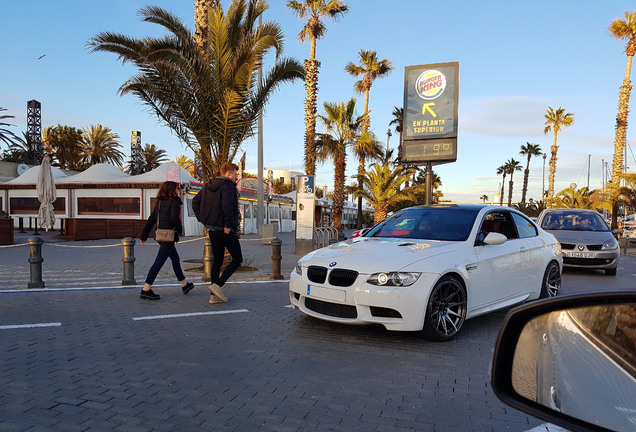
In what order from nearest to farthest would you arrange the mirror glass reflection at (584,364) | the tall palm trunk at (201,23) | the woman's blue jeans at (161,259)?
1. the mirror glass reflection at (584,364)
2. the woman's blue jeans at (161,259)
3. the tall palm trunk at (201,23)

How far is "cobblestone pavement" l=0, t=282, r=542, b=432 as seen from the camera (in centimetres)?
303

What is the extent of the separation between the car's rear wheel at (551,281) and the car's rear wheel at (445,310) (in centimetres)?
230

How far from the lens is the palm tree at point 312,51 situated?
2239cm

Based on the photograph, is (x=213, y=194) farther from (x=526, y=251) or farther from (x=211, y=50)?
(x=211, y=50)

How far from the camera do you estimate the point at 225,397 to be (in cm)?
338

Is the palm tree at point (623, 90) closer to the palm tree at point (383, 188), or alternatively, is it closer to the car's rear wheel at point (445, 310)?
the palm tree at point (383, 188)

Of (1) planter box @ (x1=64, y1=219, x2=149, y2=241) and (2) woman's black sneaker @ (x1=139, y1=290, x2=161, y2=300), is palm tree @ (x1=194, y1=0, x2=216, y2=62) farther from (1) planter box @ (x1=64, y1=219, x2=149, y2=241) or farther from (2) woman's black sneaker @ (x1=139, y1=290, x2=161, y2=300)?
(1) planter box @ (x1=64, y1=219, x2=149, y2=241)

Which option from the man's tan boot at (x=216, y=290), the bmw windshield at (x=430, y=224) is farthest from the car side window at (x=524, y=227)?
the man's tan boot at (x=216, y=290)

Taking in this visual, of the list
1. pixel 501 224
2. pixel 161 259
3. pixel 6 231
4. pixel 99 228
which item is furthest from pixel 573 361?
pixel 99 228

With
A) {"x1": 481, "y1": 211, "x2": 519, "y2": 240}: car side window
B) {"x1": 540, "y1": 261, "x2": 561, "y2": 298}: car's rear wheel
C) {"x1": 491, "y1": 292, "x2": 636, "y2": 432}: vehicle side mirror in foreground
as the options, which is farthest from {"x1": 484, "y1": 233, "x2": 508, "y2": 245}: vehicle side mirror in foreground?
{"x1": 491, "y1": 292, "x2": 636, "y2": 432}: vehicle side mirror in foreground

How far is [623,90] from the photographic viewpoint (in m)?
30.2

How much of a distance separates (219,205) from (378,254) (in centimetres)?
276

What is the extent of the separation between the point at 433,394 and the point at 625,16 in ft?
114

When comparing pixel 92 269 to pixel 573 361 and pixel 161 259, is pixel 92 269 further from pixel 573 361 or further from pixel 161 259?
pixel 573 361
